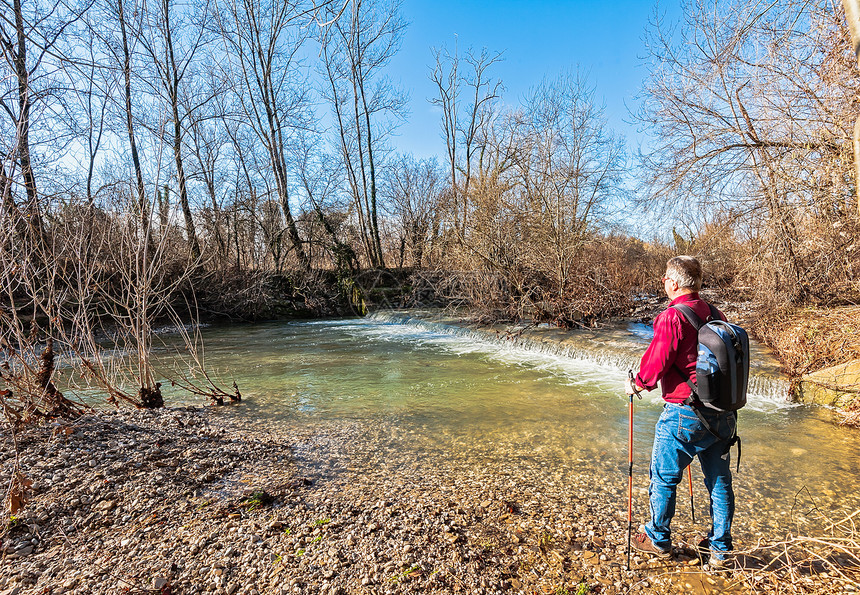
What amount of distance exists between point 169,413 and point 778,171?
467 inches

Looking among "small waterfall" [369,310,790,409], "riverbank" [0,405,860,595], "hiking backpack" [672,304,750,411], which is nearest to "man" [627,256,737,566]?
"hiking backpack" [672,304,750,411]

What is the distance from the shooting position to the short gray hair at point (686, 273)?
9.29 feet

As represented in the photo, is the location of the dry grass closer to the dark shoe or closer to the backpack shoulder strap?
the dark shoe

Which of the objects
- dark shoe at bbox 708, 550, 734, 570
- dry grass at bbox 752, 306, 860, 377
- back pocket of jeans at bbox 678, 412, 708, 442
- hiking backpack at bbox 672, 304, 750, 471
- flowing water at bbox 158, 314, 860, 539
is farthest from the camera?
dry grass at bbox 752, 306, 860, 377

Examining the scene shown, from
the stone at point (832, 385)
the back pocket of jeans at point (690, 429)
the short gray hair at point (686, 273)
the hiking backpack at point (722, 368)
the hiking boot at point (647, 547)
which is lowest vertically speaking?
the hiking boot at point (647, 547)

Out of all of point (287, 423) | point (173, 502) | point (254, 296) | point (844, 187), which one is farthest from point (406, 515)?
point (254, 296)

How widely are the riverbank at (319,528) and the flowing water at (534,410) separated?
512 millimetres

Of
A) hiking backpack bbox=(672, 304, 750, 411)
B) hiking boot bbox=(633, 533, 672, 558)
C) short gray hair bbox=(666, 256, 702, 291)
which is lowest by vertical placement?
hiking boot bbox=(633, 533, 672, 558)

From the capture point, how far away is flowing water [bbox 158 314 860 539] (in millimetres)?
4344

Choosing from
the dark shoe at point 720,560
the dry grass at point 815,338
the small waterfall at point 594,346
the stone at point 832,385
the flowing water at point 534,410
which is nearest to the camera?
the dark shoe at point 720,560

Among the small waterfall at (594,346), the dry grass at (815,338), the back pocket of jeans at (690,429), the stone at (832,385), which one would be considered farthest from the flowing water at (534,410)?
the back pocket of jeans at (690,429)

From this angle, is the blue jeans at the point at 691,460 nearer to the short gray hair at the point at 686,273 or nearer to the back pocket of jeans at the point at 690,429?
the back pocket of jeans at the point at 690,429

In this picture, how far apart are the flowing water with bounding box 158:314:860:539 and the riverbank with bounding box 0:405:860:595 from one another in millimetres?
512

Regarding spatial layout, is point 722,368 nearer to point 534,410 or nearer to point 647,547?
point 647,547
